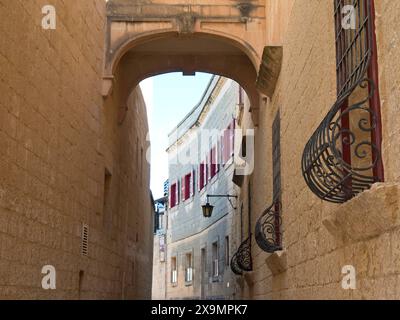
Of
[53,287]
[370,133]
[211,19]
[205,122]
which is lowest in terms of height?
[53,287]

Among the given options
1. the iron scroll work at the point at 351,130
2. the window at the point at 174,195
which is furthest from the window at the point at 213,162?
the iron scroll work at the point at 351,130

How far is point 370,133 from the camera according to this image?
4.45 m

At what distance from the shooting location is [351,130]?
4.60 meters

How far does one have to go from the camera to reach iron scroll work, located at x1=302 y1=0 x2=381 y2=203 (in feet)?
13.0

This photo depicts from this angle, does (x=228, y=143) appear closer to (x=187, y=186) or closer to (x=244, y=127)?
(x=244, y=127)

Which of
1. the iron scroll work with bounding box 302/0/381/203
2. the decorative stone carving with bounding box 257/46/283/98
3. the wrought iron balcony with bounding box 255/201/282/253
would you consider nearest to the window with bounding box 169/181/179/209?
the decorative stone carving with bounding box 257/46/283/98

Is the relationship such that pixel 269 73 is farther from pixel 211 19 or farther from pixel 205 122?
pixel 205 122

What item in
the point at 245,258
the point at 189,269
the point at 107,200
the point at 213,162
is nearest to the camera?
the point at 107,200

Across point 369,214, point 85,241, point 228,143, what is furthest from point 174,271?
point 369,214

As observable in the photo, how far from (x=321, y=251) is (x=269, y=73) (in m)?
3.94

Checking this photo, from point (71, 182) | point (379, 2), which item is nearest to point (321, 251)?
point (379, 2)

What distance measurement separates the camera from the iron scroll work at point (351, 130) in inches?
156

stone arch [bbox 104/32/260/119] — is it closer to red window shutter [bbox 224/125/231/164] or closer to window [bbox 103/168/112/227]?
window [bbox 103/168/112/227]

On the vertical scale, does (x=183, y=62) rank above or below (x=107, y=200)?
above
